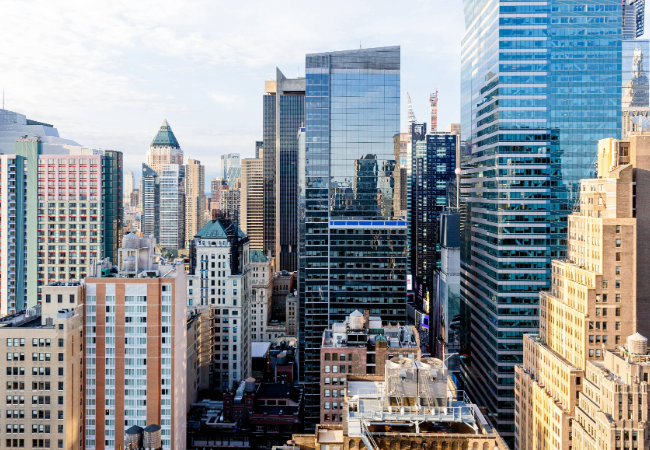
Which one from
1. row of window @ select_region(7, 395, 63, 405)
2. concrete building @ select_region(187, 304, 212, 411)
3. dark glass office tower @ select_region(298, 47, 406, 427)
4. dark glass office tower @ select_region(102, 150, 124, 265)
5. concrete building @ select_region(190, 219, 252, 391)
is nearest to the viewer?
row of window @ select_region(7, 395, 63, 405)

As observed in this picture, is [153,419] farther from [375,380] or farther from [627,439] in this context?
[627,439]

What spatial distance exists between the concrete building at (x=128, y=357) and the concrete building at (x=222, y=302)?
5938 centimetres

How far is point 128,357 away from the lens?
4397 inches

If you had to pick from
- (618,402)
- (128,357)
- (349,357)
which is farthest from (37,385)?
(618,402)

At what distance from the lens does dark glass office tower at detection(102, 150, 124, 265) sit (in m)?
189

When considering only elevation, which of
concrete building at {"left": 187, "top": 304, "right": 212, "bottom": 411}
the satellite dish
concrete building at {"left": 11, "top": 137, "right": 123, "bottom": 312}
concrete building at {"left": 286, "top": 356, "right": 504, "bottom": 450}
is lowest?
concrete building at {"left": 187, "top": 304, "right": 212, "bottom": 411}

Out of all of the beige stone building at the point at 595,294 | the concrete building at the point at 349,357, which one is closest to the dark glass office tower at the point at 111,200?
the concrete building at the point at 349,357

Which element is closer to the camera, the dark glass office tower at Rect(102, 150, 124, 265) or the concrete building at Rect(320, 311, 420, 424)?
the concrete building at Rect(320, 311, 420, 424)

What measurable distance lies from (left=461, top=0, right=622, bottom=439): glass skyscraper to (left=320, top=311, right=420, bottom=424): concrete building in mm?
34474

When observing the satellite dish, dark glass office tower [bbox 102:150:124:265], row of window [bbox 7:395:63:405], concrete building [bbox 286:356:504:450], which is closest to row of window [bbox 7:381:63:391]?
row of window [bbox 7:395:63:405]

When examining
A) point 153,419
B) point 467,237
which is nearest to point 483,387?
point 467,237

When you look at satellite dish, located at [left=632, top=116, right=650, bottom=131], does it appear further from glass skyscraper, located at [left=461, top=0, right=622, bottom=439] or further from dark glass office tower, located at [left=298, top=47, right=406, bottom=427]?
dark glass office tower, located at [left=298, top=47, right=406, bottom=427]

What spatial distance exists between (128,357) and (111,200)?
91.5 metres

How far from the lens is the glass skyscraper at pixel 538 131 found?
13700cm
